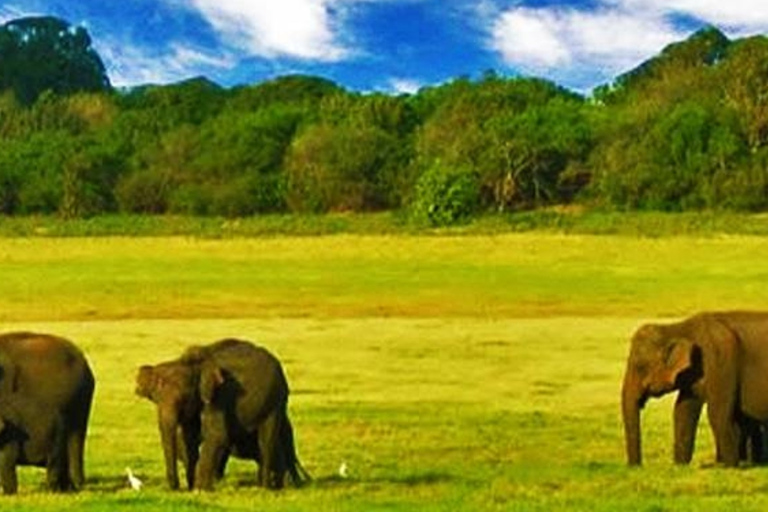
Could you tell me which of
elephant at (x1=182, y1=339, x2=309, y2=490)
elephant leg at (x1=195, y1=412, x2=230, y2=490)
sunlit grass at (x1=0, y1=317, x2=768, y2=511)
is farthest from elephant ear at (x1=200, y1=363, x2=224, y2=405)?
sunlit grass at (x1=0, y1=317, x2=768, y2=511)

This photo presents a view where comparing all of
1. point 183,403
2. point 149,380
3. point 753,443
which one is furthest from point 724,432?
point 149,380

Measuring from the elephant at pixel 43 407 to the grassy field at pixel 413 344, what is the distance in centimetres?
45

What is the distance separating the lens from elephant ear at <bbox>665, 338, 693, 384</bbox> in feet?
61.9

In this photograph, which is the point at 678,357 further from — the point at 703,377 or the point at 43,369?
the point at 43,369

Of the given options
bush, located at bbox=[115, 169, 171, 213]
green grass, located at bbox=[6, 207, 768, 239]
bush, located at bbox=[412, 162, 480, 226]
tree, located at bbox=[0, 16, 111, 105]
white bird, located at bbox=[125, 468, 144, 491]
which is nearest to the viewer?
white bird, located at bbox=[125, 468, 144, 491]

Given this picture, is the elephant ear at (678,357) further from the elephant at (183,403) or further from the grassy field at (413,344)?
the elephant at (183,403)

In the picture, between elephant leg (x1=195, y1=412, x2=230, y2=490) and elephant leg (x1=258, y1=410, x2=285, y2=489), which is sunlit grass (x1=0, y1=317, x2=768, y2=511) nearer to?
elephant leg (x1=195, y1=412, x2=230, y2=490)

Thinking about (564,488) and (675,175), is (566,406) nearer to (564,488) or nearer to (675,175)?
(564,488)

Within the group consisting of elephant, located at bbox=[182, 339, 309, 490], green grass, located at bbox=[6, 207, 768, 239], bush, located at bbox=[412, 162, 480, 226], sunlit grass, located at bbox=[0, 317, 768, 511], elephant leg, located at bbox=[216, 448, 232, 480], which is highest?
bush, located at bbox=[412, 162, 480, 226]

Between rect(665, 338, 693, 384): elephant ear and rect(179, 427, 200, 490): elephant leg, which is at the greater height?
rect(665, 338, 693, 384): elephant ear

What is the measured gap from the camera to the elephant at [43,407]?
1614 cm

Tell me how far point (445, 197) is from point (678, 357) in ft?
208

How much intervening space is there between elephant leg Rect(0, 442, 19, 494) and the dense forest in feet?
214

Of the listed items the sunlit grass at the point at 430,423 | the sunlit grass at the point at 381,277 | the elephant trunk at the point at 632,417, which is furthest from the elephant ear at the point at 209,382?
the sunlit grass at the point at 381,277
